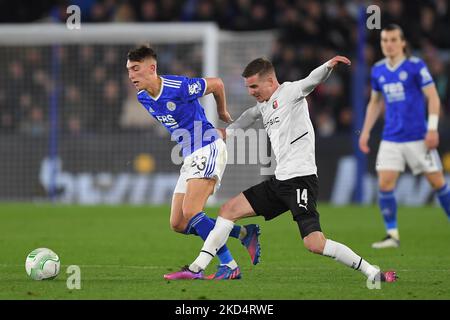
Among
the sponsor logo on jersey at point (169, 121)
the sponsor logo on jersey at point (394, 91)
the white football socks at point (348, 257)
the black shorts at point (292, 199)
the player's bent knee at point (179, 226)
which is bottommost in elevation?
the white football socks at point (348, 257)

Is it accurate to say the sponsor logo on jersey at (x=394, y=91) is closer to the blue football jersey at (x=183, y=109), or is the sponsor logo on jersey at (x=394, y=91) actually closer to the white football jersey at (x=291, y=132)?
the blue football jersey at (x=183, y=109)

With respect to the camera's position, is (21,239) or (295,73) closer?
(21,239)

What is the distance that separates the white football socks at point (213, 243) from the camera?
7.62 meters

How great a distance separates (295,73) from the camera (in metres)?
17.9

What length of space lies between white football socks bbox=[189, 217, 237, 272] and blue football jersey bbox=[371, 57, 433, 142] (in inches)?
157

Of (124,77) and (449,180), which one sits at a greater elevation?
(124,77)

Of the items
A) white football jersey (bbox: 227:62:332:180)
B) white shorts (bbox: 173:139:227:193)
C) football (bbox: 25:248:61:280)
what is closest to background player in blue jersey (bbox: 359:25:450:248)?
white shorts (bbox: 173:139:227:193)

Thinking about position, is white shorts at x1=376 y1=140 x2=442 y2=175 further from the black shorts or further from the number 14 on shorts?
the number 14 on shorts

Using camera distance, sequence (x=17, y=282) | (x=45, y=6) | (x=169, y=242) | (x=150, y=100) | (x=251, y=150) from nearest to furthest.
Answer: (x=17, y=282) → (x=150, y=100) → (x=169, y=242) → (x=251, y=150) → (x=45, y=6)

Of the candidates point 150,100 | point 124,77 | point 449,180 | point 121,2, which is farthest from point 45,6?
point 150,100

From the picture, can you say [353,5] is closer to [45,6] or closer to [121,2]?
[121,2]

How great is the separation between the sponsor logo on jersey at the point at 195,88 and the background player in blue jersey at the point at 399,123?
3.17 metres

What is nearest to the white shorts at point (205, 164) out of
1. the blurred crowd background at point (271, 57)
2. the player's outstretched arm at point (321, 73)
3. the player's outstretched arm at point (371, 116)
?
the player's outstretched arm at point (321, 73)

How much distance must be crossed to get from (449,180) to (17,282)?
1026cm
